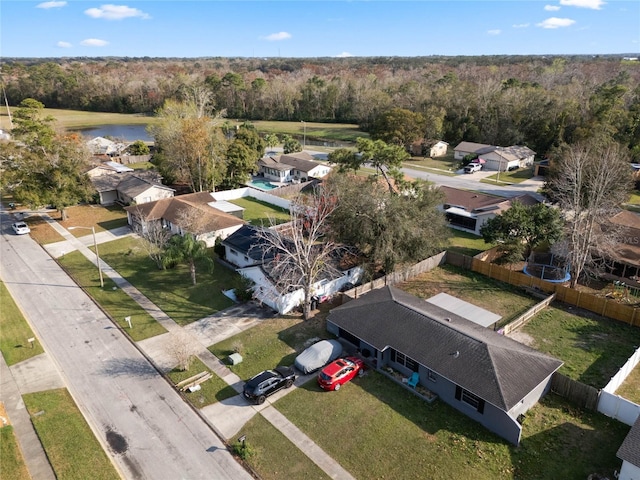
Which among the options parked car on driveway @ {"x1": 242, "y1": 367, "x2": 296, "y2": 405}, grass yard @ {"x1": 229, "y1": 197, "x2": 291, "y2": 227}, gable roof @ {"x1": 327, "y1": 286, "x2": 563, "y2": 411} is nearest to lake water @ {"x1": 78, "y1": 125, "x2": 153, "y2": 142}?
grass yard @ {"x1": 229, "y1": 197, "x2": 291, "y2": 227}

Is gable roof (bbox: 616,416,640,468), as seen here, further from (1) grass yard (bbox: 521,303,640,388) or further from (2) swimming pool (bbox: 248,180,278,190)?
(2) swimming pool (bbox: 248,180,278,190)

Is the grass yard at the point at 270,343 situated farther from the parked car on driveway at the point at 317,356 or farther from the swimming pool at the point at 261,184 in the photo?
the swimming pool at the point at 261,184

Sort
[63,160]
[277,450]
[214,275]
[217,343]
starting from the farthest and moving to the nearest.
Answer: [63,160], [214,275], [217,343], [277,450]

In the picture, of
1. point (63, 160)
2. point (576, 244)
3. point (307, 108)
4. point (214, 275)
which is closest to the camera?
point (576, 244)

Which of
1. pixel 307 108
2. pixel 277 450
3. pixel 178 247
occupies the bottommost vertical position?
pixel 277 450

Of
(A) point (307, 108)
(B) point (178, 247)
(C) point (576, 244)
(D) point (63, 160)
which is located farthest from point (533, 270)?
(A) point (307, 108)

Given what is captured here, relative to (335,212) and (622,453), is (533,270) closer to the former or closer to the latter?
(335,212)
